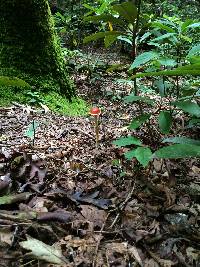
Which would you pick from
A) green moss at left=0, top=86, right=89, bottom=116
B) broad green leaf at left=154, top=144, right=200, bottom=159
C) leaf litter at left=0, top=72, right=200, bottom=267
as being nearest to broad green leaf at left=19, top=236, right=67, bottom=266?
leaf litter at left=0, top=72, right=200, bottom=267

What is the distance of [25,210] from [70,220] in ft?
0.75

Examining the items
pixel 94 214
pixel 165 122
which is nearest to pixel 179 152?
pixel 165 122

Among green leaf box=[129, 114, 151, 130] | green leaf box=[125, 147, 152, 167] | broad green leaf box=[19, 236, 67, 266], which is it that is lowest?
broad green leaf box=[19, 236, 67, 266]

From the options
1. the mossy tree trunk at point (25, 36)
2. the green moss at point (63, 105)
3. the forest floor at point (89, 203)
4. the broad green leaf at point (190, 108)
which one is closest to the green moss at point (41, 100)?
the green moss at point (63, 105)

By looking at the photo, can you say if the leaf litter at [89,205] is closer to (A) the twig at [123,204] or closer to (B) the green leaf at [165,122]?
(A) the twig at [123,204]

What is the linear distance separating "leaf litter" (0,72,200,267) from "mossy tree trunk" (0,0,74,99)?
921 millimetres

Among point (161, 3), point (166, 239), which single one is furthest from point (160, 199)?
point (161, 3)

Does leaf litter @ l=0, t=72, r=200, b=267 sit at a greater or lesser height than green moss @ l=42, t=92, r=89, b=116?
lesser

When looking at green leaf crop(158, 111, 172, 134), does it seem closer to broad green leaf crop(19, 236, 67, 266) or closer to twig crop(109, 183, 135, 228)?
twig crop(109, 183, 135, 228)

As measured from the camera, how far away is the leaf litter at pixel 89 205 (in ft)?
4.87

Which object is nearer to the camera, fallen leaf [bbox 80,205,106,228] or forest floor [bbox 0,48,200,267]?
forest floor [bbox 0,48,200,267]

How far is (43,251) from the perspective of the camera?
1.39m

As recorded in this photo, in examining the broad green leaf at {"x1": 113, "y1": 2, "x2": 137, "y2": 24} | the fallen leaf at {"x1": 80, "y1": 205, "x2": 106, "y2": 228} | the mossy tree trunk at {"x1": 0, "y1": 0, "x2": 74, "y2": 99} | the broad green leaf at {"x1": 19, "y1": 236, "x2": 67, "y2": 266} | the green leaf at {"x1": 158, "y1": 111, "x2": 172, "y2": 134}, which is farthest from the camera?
the mossy tree trunk at {"x1": 0, "y1": 0, "x2": 74, "y2": 99}

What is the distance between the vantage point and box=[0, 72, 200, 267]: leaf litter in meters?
1.49
